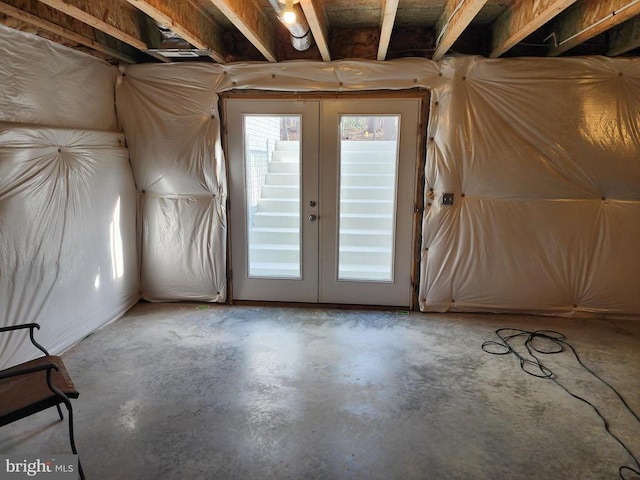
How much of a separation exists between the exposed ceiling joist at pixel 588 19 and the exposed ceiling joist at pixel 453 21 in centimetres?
91

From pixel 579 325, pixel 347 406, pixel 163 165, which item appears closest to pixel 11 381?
pixel 347 406

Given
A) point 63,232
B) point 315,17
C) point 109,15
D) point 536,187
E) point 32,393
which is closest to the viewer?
point 32,393

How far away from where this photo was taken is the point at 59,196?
9.50ft

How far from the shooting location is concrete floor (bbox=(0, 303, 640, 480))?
1.94m

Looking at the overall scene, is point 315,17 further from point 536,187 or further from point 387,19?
point 536,187

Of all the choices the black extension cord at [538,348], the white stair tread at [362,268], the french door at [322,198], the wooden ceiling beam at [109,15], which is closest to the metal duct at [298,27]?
the french door at [322,198]

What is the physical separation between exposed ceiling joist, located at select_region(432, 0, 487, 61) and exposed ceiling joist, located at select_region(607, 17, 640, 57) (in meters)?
1.45

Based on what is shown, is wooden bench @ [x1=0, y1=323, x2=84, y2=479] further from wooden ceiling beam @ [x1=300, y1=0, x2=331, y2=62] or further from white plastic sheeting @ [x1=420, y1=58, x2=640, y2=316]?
white plastic sheeting @ [x1=420, y1=58, x2=640, y2=316]

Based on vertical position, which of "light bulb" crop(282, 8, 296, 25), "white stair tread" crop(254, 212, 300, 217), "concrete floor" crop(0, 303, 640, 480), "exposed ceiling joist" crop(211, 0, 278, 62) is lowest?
"concrete floor" crop(0, 303, 640, 480)

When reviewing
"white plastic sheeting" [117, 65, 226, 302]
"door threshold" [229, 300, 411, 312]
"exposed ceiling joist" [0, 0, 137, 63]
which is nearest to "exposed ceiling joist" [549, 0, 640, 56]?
"door threshold" [229, 300, 411, 312]

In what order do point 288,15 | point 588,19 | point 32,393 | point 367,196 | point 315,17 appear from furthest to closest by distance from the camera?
point 367,196, point 588,19, point 315,17, point 288,15, point 32,393

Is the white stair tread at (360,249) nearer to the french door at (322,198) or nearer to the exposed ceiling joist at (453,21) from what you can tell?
the french door at (322,198)

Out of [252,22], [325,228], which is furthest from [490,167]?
[252,22]

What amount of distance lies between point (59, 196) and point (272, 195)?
1.74 meters
